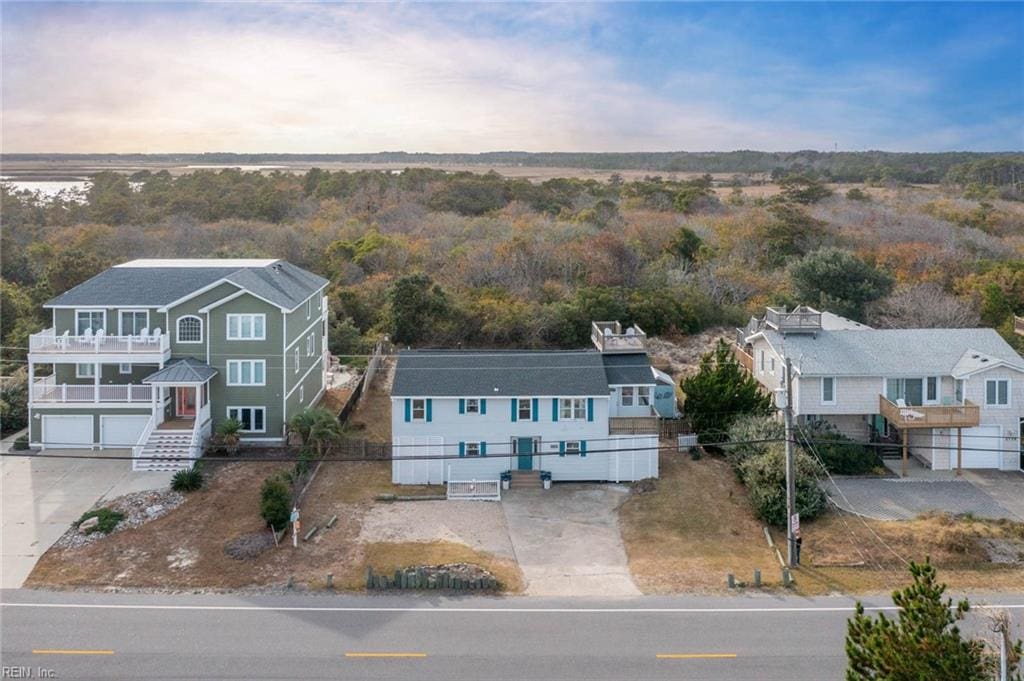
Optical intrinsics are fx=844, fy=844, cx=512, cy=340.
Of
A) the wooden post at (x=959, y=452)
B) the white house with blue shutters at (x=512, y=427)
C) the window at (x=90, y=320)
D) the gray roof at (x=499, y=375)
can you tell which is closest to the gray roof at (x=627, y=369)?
the gray roof at (x=499, y=375)

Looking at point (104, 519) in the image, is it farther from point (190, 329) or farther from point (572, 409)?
point (572, 409)

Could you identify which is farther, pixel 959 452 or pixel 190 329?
pixel 190 329

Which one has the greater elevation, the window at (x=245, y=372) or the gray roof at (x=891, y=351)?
the gray roof at (x=891, y=351)

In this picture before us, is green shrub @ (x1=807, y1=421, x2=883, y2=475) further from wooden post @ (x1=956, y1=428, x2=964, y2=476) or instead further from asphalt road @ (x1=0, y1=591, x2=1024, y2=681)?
asphalt road @ (x1=0, y1=591, x2=1024, y2=681)

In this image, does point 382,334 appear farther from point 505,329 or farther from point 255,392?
point 255,392

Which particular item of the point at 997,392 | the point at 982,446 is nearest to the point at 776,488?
the point at 982,446

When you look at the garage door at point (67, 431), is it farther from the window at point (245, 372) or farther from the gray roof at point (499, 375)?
the gray roof at point (499, 375)

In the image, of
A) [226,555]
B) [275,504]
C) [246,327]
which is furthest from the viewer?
[246,327]
